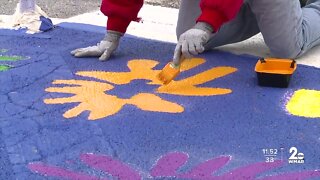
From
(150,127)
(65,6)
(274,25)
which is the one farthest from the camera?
(65,6)

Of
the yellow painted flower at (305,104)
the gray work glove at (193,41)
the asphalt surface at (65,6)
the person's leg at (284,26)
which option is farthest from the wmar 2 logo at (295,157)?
the asphalt surface at (65,6)

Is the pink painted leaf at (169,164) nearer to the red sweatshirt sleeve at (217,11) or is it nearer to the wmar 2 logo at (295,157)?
the wmar 2 logo at (295,157)

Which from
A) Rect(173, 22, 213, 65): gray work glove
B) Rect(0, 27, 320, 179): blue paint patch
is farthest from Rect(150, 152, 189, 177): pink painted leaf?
Rect(173, 22, 213, 65): gray work glove

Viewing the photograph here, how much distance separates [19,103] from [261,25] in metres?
0.53

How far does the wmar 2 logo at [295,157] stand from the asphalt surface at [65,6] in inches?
38.2

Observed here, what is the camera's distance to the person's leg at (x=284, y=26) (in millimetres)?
1073

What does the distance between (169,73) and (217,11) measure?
0.14 meters

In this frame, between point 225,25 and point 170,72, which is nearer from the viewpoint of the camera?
point 170,72

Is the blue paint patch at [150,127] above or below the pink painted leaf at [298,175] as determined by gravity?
below

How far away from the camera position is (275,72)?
98 cm

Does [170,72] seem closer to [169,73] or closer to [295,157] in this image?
[169,73]

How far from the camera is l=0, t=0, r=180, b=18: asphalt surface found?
1.56m

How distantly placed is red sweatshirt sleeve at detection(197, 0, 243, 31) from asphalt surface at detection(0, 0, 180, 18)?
709 mm

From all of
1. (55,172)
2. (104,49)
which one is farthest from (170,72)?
(55,172)
